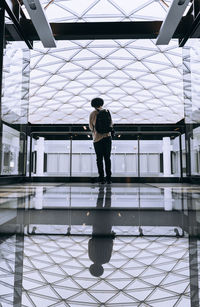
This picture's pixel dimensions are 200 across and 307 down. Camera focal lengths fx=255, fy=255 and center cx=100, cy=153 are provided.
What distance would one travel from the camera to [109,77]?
26453 mm

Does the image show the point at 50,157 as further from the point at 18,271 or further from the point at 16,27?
the point at 18,271

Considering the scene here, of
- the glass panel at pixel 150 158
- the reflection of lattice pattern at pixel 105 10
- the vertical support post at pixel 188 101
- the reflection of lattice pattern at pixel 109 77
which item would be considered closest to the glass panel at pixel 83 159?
the glass panel at pixel 150 158

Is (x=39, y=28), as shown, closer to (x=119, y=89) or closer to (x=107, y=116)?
(x=107, y=116)

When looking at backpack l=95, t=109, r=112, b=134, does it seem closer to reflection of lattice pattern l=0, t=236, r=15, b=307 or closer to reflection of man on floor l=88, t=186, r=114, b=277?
→ reflection of man on floor l=88, t=186, r=114, b=277

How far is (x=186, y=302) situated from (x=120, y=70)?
83.6ft

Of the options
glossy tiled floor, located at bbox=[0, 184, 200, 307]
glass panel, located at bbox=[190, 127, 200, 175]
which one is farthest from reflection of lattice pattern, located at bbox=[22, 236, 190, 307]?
glass panel, located at bbox=[190, 127, 200, 175]

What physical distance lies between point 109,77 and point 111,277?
26878 millimetres

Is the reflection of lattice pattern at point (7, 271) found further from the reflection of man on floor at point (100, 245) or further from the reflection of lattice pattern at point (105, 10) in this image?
the reflection of lattice pattern at point (105, 10)

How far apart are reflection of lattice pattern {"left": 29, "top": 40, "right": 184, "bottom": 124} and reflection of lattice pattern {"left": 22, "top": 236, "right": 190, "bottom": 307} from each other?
20.0m

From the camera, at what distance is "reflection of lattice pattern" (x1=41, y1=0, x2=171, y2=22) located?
1480 centimetres

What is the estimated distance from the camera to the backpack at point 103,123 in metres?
8.16

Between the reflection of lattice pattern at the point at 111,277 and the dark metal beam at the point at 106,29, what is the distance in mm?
12266

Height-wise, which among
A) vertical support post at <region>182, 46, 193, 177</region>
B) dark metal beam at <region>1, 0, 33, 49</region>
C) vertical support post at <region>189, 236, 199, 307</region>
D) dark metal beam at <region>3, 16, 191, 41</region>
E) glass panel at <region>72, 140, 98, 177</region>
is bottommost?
vertical support post at <region>189, 236, 199, 307</region>

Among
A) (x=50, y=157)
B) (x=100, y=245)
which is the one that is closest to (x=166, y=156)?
(x=50, y=157)
